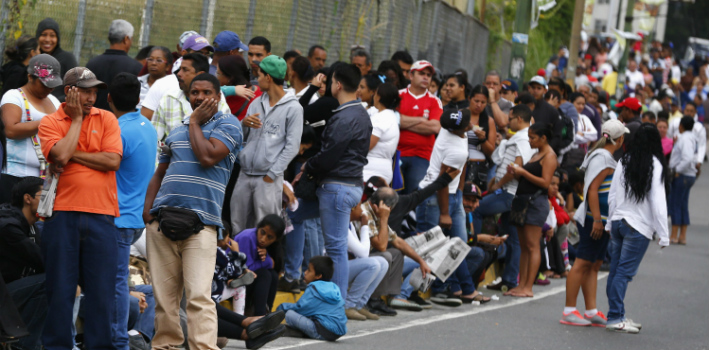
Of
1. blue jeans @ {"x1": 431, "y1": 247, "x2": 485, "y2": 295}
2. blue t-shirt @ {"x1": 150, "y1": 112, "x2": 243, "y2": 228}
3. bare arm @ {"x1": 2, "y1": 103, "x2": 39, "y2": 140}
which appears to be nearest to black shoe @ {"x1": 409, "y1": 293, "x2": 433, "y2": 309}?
blue jeans @ {"x1": 431, "y1": 247, "x2": 485, "y2": 295}

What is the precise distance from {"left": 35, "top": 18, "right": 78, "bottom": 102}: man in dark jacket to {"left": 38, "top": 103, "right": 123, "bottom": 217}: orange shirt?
2.80 metres

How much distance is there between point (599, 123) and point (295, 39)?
7121 mm

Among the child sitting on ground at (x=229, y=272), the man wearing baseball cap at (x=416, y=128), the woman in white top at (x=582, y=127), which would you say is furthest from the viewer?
the woman in white top at (x=582, y=127)

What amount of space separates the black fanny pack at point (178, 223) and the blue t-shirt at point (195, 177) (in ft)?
0.22

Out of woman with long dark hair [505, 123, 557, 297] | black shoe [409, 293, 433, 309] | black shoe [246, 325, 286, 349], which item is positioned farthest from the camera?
woman with long dark hair [505, 123, 557, 297]

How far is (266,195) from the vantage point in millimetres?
9258

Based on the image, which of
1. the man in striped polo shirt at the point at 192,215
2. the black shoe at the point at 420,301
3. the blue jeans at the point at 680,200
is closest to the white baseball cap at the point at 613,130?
the black shoe at the point at 420,301

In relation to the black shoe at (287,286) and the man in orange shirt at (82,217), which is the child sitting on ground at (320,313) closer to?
the black shoe at (287,286)

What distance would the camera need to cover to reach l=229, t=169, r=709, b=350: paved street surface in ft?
30.3

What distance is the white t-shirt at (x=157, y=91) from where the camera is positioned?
916 cm

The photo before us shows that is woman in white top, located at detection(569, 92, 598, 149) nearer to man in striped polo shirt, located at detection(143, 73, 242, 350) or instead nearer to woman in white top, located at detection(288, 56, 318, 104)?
woman in white top, located at detection(288, 56, 318, 104)

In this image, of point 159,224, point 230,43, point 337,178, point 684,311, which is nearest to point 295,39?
point 230,43

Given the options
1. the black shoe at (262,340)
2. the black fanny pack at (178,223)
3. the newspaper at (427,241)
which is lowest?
the black shoe at (262,340)

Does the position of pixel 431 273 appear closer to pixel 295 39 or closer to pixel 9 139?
pixel 295 39
